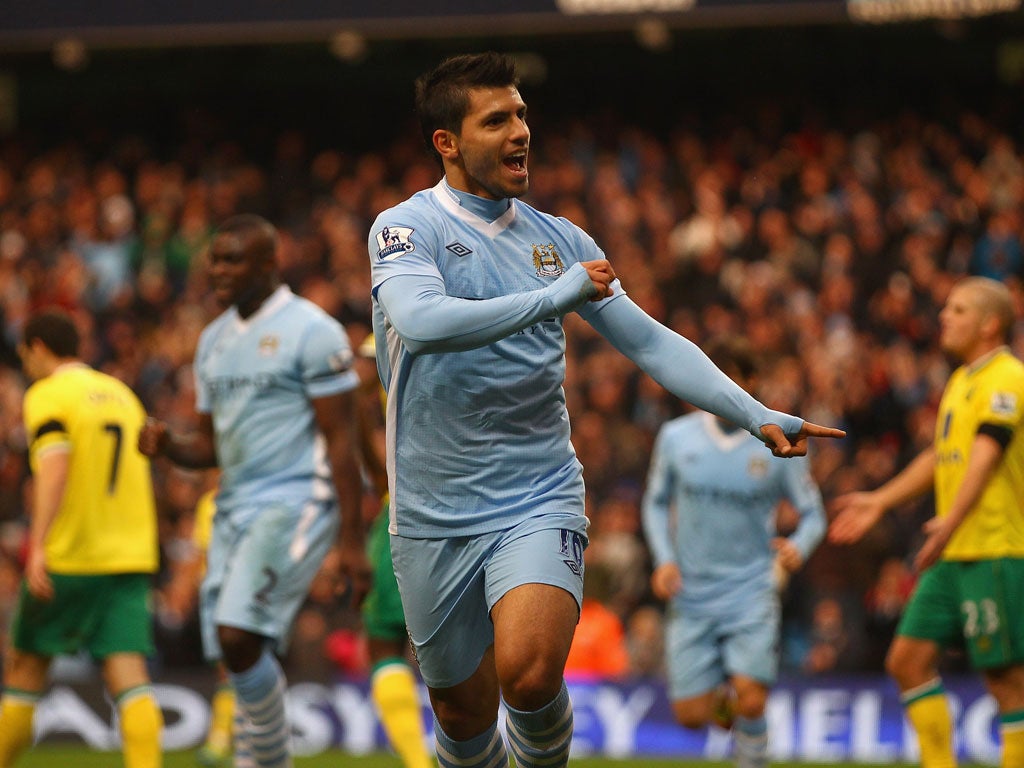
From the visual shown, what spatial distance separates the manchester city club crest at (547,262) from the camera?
16.5 feet

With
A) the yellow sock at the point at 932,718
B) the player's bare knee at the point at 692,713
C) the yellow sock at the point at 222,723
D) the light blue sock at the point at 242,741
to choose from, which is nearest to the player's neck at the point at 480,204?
the light blue sock at the point at 242,741

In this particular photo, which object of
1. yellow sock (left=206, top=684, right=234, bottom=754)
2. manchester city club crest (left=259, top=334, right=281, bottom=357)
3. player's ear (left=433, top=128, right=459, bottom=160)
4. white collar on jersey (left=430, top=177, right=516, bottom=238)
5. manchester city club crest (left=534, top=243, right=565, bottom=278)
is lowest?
yellow sock (left=206, top=684, right=234, bottom=754)

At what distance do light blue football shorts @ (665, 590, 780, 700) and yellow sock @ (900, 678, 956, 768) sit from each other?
98 centimetres

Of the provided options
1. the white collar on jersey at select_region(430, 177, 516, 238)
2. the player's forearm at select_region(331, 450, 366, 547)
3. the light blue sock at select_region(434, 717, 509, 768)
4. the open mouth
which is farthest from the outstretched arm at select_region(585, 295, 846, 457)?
the player's forearm at select_region(331, 450, 366, 547)

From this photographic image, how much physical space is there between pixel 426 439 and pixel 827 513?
28.6 feet

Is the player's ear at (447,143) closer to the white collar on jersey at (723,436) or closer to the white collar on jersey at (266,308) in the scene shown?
the white collar on jersey at (266,308)

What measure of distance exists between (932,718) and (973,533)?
929mm

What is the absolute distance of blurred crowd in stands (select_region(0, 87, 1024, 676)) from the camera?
1329 cm

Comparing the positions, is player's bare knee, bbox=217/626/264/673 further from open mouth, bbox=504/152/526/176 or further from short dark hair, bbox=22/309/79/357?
open mouth, bbox=504/152/526/176

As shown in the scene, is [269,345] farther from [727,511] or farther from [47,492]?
[727,511]

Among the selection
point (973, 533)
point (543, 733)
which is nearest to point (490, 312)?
point (543, 733)

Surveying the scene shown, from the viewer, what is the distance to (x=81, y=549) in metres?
7.69

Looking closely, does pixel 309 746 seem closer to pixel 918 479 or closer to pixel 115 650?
pixel 115 650

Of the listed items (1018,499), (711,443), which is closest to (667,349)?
(1018,499)
